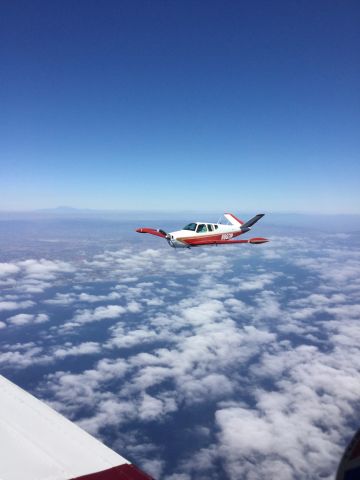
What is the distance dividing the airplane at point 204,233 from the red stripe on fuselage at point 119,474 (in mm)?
16163

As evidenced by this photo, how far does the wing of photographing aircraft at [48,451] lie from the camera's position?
554 centimetres

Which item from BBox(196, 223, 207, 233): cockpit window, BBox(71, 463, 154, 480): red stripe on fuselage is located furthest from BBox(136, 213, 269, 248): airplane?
BBox(71, 463, 154, 480): red stripe on fuselage

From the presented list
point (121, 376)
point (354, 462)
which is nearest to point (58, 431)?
point (354, 462)

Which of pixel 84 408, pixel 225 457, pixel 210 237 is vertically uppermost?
pixel 210 237

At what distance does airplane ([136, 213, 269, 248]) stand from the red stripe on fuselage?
16.2 metres

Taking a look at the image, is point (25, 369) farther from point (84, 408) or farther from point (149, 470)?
point (149, 470)

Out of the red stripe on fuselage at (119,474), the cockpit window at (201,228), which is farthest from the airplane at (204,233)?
the red stripe on fuselage at (119,474)

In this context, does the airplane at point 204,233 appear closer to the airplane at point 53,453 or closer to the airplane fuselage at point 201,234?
the airplane fuselage at point 201,234

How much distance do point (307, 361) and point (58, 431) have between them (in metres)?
216

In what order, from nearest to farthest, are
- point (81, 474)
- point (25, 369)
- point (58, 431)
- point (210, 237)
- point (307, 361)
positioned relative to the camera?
1. point (81, 474)
2. point (58, 431)
3. point (210, 237)
4. point (25, 369)
5. point (307, 361)

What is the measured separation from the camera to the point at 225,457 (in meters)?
124

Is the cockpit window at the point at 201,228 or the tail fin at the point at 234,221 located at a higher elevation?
the tail fin at the point at 234,221

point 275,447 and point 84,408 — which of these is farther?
point 84,408

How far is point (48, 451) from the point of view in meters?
6.20
